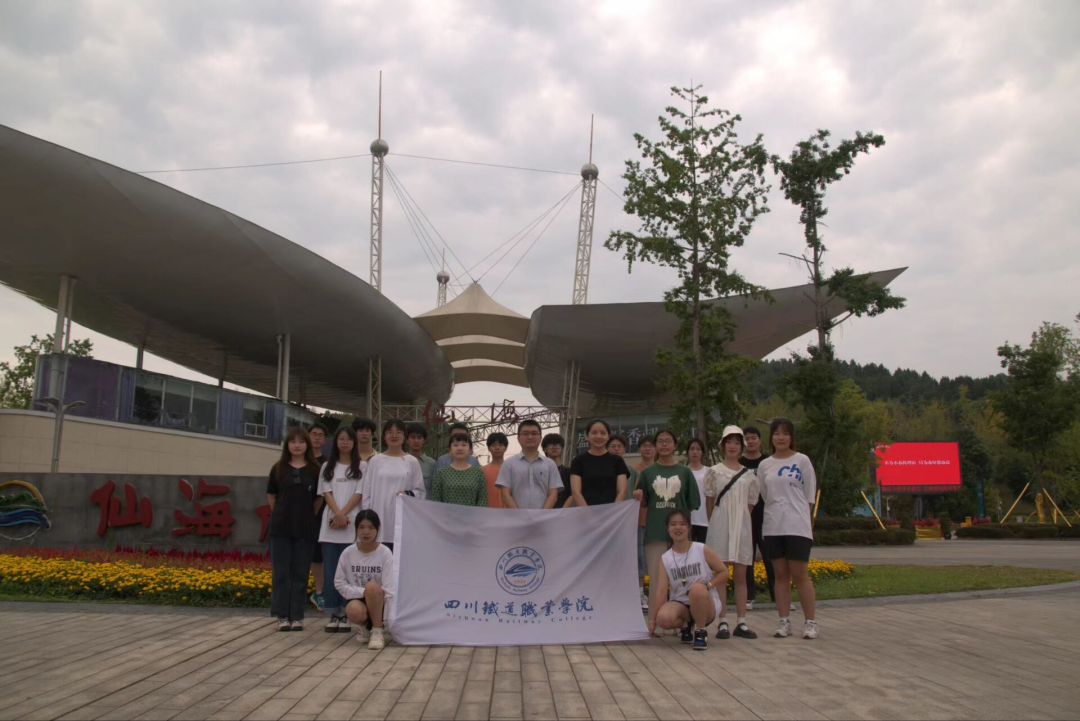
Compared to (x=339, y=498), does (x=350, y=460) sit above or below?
above

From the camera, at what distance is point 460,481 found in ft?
22.4

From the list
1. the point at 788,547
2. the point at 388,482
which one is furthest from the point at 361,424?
the point at 788,547

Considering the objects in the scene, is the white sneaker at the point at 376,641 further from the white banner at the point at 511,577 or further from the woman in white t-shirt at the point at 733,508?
the woman in white t-shirt at the point at 733,508

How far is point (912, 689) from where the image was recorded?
4.64m

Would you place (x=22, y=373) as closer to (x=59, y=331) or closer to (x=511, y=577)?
(x=59, y=331)

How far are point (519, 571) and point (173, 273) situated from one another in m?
21.3

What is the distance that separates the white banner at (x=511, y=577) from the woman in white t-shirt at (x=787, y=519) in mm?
1210

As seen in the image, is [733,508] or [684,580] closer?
[684,580]

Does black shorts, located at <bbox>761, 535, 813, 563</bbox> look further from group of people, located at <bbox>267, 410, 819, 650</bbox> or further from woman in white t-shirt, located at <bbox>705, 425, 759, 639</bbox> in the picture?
woman in white t-shirt, located at <bbox>705, 425, 759, 639</bbox>

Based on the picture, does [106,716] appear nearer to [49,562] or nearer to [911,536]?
[49,562]

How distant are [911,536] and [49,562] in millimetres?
23025

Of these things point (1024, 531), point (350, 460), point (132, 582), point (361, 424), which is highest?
point (361, 424)

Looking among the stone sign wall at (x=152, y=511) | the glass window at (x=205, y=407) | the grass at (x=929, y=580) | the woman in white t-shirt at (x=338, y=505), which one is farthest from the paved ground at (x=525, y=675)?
the glass window at (x=205, y=407)

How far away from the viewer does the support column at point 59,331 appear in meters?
23.1
